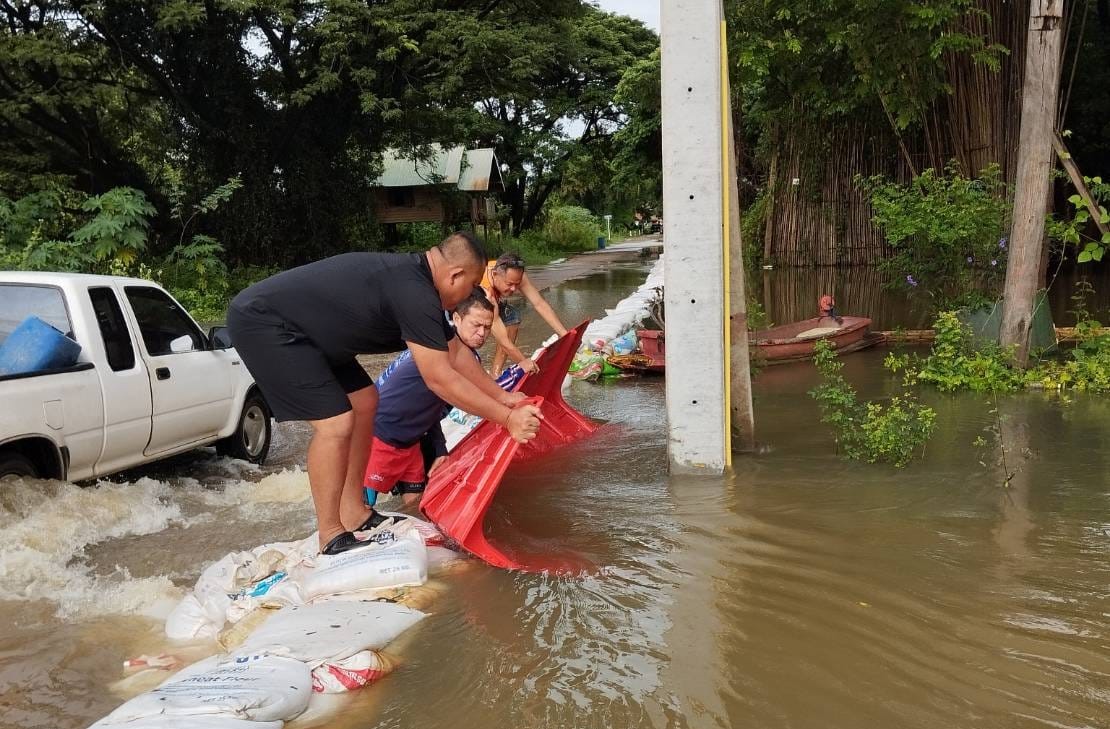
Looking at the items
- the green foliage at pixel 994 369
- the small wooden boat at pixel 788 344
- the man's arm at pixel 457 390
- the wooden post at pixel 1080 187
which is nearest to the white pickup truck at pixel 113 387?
the man's arm at pixel 457 390

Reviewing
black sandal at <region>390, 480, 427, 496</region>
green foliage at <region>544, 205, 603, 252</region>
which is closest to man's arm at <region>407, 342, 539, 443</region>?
black sandal at <region>390, 480, 427, 496</region>

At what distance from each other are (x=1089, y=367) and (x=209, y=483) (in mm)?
6899

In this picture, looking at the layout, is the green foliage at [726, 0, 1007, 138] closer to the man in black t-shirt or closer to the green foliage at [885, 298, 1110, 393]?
the green foliage at [885, 298, 1110, 393]

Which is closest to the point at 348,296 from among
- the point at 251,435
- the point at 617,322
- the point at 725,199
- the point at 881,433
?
the point at 725,199

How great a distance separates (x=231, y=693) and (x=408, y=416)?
244cm

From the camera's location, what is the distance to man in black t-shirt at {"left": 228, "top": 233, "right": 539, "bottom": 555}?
12.3ft

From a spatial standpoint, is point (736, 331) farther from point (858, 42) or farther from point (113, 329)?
point (858, 42)

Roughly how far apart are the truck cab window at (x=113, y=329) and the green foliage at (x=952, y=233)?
700 centimetres

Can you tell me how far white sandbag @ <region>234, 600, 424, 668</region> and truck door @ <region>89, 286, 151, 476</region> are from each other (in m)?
2.55

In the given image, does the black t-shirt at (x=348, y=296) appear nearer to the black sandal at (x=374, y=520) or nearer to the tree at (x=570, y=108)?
the black sandal at (x=374, y=520)

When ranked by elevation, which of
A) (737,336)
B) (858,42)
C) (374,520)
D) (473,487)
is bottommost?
(374,520)

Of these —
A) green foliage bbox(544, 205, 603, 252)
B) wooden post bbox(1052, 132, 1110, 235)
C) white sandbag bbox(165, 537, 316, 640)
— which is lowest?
white sandbag bbox(165, 537, 316, 640)

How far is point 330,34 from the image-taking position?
16766 mm

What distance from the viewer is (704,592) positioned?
152 inches
